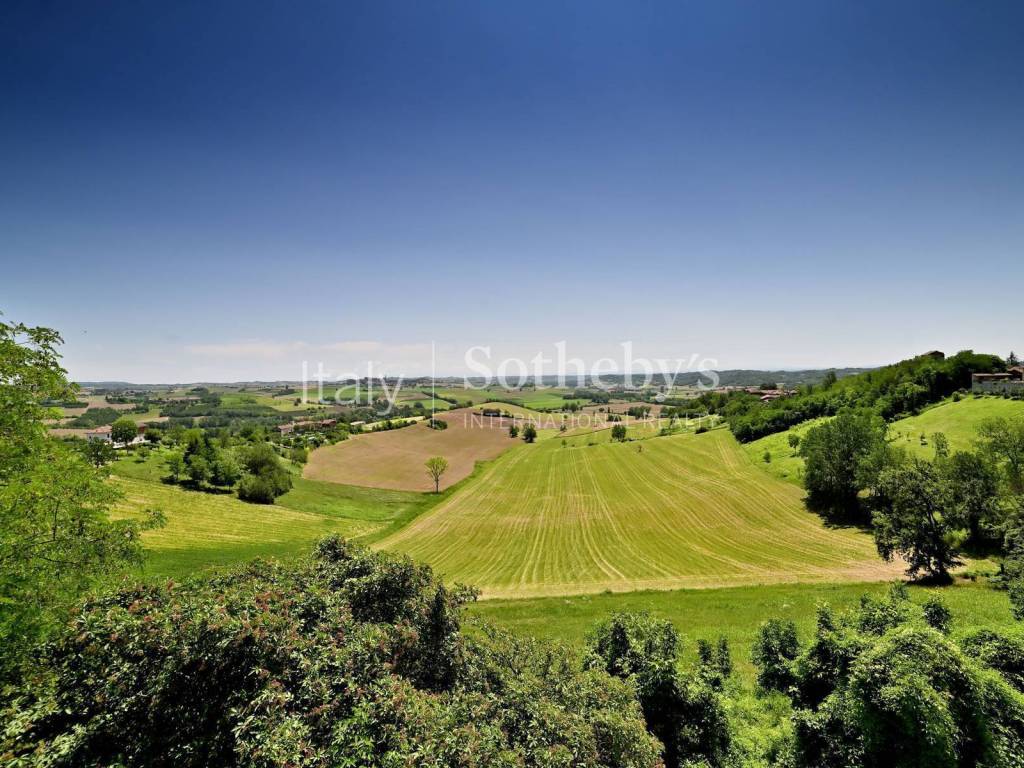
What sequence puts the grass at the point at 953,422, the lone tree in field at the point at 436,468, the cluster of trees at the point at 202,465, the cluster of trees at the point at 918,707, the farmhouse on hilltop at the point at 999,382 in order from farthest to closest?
the lone tree in field at the point at 436,468 → the farmhouse on hilltop at the point at 999,382 → the cluster of trees at the point at 202,465 → the grass at the point at 953,422 → the cluster of trees at the point at 918,707

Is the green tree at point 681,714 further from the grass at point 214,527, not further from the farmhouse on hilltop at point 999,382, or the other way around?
the farmhouse on hilltop at point 999,382

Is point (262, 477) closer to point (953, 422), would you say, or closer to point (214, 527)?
point (214, 527)

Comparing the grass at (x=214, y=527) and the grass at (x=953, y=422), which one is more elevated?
the grass at (x=953, y=422)

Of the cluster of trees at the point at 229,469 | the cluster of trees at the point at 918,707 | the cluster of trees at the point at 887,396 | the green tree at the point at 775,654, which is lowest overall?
the cluster of trees at the point at 229,469

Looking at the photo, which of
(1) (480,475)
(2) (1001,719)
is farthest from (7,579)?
(1) (480,475)

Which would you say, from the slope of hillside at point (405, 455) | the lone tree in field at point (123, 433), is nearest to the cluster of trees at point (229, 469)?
the slope of hillside at point (405, 455)

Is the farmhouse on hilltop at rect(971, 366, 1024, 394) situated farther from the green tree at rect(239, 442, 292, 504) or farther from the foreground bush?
the green tree at rect(239, 442, 292, 504)
